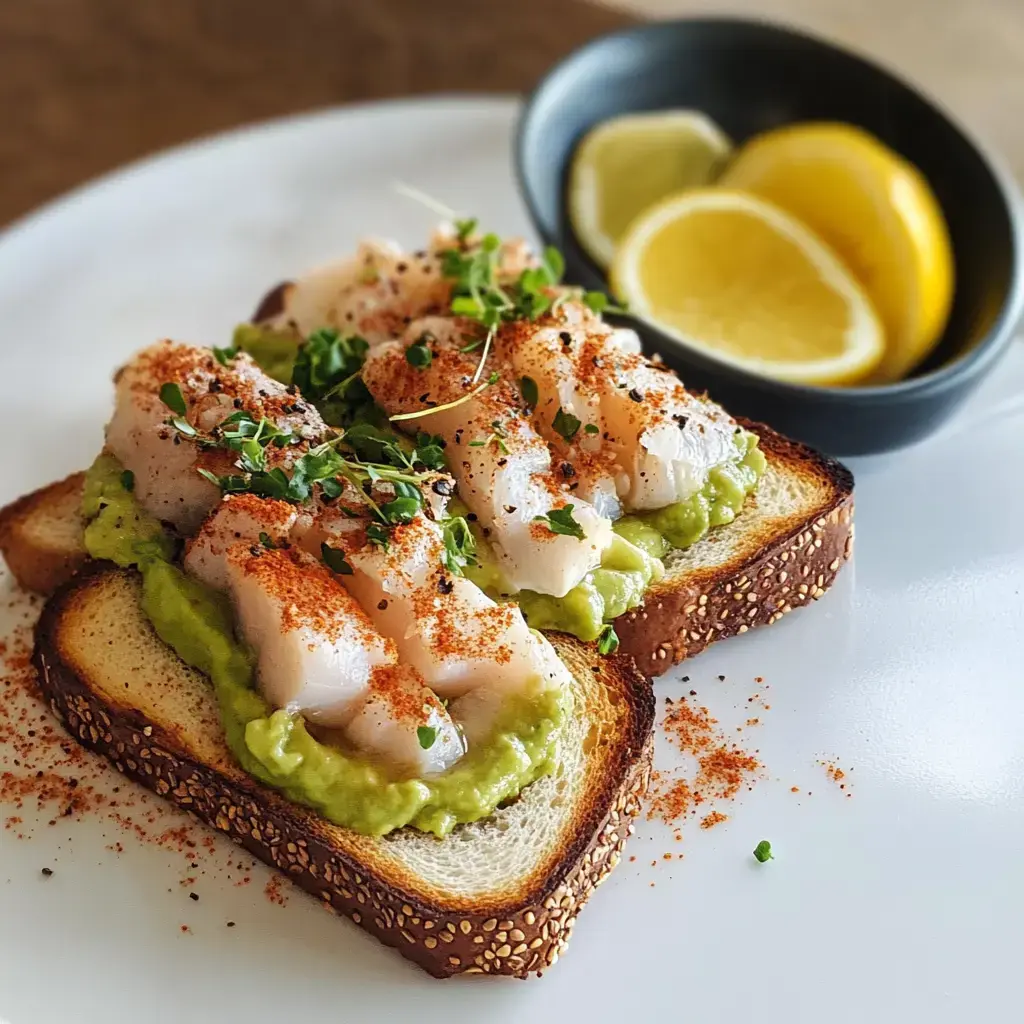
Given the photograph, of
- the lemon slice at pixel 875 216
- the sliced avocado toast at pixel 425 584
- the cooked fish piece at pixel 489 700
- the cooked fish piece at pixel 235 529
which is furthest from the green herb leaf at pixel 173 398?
the lemon slice at pixel 875 216

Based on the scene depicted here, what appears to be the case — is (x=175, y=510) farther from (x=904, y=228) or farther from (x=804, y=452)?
(x=904, y=228)

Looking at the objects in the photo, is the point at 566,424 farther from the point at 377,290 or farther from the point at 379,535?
the point at 377,290

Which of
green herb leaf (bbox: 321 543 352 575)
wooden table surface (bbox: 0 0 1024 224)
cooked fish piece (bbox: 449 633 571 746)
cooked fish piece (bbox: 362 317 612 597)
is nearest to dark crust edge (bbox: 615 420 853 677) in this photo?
cooked fish piece (bbox: 362 317 612 597)

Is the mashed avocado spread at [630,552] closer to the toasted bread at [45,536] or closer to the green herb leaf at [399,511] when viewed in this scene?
the green herb leaf at [399,511]

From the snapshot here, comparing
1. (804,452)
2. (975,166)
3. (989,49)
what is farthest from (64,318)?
(989,49)

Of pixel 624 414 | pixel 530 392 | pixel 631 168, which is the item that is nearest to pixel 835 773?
pixel 624 414
